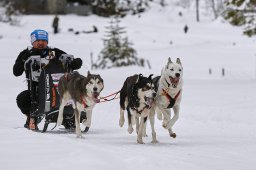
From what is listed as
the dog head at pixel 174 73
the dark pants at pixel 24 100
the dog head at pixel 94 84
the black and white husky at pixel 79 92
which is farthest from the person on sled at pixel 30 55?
the dog head at pixel 174 73

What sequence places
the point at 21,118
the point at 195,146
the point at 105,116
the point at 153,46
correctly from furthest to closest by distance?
1. the point at 153,46
2. the point at 105,116
3. the point at 21,118
4. the point at 195,146

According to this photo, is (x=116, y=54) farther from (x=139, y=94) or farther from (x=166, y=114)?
(x=139, y=94)

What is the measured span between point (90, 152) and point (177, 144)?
104 inches

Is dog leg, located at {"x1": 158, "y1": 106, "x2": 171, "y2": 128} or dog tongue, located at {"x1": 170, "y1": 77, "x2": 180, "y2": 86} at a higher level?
dog tongue, located at {"x1": 170, "y1": 77, "x2": 180, "y2": 86}

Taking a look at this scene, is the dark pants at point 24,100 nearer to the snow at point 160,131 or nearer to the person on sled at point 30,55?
the person on sled at point 30,55

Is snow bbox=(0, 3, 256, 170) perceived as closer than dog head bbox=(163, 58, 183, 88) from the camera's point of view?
Yes

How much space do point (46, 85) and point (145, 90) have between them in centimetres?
220

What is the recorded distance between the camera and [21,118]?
12367 mm

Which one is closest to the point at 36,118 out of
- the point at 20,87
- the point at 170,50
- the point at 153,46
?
the point at 20,87

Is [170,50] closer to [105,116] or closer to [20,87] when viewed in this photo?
[20,87]

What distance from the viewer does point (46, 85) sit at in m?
9.11

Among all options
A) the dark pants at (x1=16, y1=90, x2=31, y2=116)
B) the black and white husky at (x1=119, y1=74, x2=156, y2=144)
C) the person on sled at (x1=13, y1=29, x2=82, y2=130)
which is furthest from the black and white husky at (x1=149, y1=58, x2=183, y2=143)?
the dark pants at (x1=16, y1=90, x2=31, y2=116)

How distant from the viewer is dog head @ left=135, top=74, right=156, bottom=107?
301 inches

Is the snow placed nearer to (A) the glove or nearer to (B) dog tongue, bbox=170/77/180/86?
(B) dog tongue, bbox=170/77/180/86
